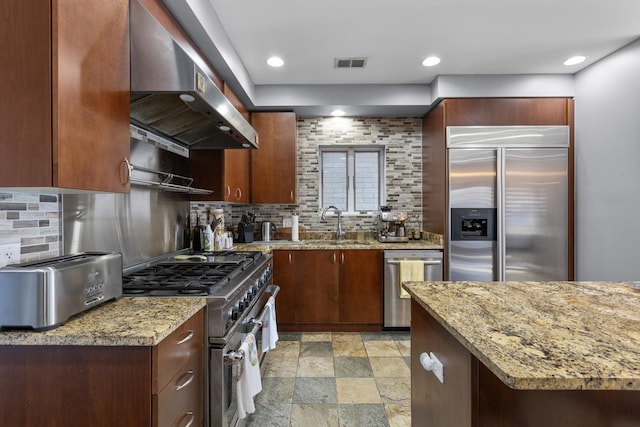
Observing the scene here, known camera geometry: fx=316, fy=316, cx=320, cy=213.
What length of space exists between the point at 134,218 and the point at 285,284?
1.65 metres

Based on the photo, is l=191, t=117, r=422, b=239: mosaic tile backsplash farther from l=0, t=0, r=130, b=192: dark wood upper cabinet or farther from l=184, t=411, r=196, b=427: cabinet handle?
l=0, t=0, r=130, b=192: dark wood upper cabinet

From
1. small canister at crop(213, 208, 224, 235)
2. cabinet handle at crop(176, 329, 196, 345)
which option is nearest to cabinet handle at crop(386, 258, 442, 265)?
small canister at crop(213, 208, 224, 235)

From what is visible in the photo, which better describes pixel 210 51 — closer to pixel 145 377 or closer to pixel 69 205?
pixel 69 205

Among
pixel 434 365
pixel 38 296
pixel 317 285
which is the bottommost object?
pixel 317 285

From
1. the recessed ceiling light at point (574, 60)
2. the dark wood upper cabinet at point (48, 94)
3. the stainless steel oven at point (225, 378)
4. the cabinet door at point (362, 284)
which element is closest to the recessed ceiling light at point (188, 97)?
the dark wood upper cabinet at point (48, 94)

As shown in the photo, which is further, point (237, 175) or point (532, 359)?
point (237, 175)

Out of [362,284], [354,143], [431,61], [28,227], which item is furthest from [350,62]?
[28,227]

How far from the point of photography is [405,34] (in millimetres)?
2391

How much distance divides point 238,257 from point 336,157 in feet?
6.62

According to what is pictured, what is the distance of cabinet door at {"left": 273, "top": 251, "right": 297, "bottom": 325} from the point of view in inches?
127

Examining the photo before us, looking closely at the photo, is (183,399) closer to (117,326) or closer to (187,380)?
(187,380)

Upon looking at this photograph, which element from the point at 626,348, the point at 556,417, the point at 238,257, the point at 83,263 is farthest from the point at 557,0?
the point at 83,263

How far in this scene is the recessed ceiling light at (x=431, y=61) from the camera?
9.03 feet

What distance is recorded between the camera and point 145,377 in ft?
3.14
